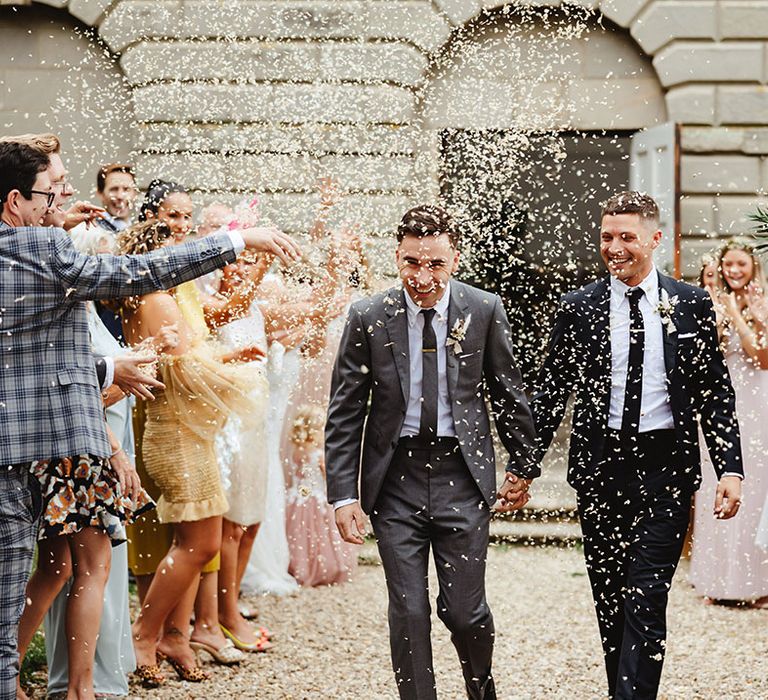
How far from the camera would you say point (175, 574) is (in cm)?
525

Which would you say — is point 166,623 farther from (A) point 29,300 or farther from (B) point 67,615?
(A) point 29,300

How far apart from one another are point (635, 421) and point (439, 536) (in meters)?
0.83

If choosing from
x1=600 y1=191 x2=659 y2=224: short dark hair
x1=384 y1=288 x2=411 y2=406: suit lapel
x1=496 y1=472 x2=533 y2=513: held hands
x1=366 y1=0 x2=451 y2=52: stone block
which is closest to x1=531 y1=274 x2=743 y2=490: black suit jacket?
x1=496 y1=472 x2=533 y2=513: held hands

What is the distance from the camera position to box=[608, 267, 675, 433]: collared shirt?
4.38 meters

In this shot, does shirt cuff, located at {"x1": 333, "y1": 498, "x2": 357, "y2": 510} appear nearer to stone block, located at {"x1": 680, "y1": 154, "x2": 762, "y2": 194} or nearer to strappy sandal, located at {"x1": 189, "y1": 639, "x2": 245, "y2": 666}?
strappy sandal, located at {"x1": 189, "y1": 639, "x2": 245, "y2": 666}

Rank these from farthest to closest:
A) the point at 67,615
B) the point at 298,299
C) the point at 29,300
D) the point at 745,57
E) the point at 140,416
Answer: the point at 745,57 → the point at 298,299 → the point at 140,416 → the point at 67,615 → the point at 29,300

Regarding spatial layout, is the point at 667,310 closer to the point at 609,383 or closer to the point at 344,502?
the point at 609,383

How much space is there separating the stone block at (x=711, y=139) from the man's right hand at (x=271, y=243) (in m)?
6.24

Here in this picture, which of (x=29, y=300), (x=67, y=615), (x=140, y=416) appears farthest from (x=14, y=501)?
(x=140, y=416)

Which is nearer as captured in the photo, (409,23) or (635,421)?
(635,421)

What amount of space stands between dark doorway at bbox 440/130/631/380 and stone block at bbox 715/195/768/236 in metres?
1.04

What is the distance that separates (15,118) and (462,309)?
6272mm

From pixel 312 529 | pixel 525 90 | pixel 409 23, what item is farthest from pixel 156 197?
pixel 525 90

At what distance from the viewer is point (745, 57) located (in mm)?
9305
